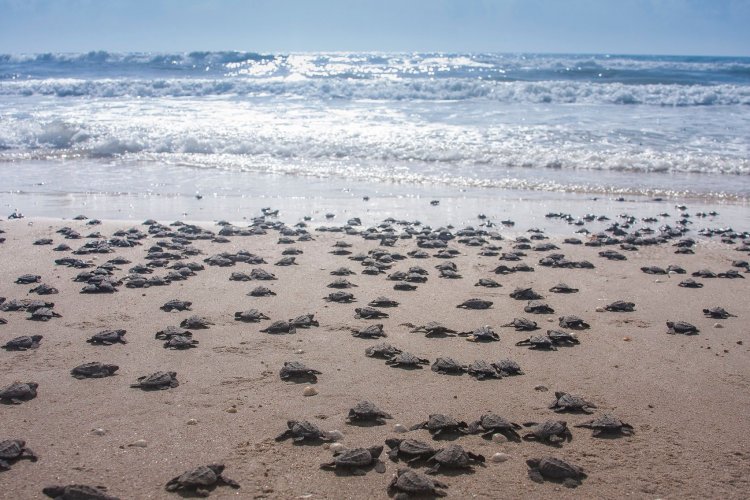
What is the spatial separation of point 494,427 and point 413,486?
37.6 inches

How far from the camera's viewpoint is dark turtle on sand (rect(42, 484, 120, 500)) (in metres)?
4.03

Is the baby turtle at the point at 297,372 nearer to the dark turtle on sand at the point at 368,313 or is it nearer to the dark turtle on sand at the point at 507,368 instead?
the dark turtle on sand at the point at 507,368

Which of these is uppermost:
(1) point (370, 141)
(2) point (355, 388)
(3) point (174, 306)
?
(1) point (370, 141)

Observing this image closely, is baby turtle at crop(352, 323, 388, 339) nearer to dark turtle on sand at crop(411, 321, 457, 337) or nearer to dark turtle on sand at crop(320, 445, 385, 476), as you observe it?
dark turtle on sand at crop(411, 321, 457, 337)

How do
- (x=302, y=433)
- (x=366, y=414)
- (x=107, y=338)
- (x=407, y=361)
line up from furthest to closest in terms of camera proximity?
(x=107, y=338), (x=407, y=361), (x=366, y=414), (x=302, y=433)

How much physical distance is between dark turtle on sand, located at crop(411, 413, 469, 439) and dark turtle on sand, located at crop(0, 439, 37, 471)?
8.07 ft

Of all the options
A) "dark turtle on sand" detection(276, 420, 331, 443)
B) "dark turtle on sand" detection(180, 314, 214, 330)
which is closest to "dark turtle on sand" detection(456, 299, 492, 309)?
"dark turtle on sand" detection(180, 314, 214, 330)

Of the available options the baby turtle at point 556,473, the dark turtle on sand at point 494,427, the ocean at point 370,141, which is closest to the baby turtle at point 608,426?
the dark turtle on sand at point 494,427

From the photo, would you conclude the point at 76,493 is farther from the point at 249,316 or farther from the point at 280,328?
the point at 249,316

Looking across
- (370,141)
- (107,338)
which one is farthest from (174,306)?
(370,141)

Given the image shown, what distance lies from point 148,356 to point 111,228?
251 inches

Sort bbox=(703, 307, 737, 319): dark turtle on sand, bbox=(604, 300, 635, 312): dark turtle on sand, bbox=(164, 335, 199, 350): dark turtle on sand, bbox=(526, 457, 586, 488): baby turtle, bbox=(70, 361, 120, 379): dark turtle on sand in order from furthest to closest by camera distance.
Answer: bbox=(604, 300, 635, 312): dark turtle on sand < bbox=(703, 307, 737, 319): dark turtle on sand < bbox=(164, 335, 199, 350): dark turtle on sand < bbox=(70, 361, 120, 379): dark turtle on sand < bbox=(526, 457, 586, 488): baby turtle

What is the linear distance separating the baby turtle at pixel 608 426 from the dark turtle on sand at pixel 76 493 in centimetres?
311

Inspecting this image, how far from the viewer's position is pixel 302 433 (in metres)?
4.87
